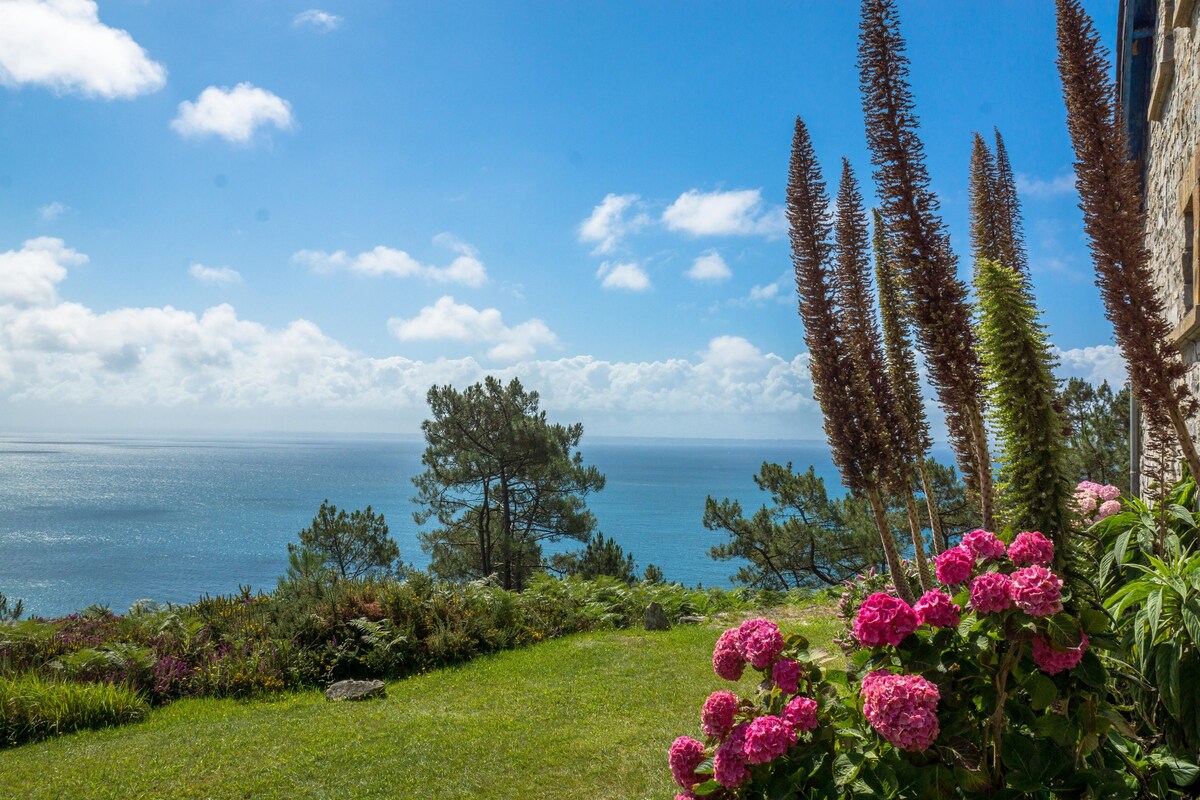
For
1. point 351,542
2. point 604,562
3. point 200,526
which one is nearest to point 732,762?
point 604,562

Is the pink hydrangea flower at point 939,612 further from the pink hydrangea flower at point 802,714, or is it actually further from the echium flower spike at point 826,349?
the echium flower spike at point 826,349

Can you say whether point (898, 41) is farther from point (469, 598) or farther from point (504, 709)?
point (469, 598)

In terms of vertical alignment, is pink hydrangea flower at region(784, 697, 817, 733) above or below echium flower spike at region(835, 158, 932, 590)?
below

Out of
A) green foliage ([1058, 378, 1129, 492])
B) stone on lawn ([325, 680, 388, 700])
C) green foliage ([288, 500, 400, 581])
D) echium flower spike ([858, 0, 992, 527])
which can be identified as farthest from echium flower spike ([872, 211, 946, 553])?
green foliage ([288, 500, 400, 581])

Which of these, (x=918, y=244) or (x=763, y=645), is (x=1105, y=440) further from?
(x=763, y=645)

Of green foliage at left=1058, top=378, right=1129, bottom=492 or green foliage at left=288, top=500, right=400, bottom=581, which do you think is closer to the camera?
green foliage at left=1058, top=378, right=1129, bottom=492

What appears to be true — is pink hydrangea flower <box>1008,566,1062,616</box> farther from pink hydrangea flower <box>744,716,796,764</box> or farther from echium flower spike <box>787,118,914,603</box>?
echium flower spike <box>787,118,914,603</box>

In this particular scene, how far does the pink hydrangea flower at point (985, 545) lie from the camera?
2.63 metres

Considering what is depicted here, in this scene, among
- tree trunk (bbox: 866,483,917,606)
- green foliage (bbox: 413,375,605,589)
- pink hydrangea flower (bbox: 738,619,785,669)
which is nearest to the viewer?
pink hydrangea flower (bbox: 738,619,785,669)

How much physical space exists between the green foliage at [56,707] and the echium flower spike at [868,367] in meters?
7.69

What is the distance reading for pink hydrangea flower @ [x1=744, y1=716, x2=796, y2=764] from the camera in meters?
2.71

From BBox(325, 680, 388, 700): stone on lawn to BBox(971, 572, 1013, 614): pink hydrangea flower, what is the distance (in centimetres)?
647

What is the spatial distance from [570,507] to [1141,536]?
17851 millimetres

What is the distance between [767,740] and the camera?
2723mm
